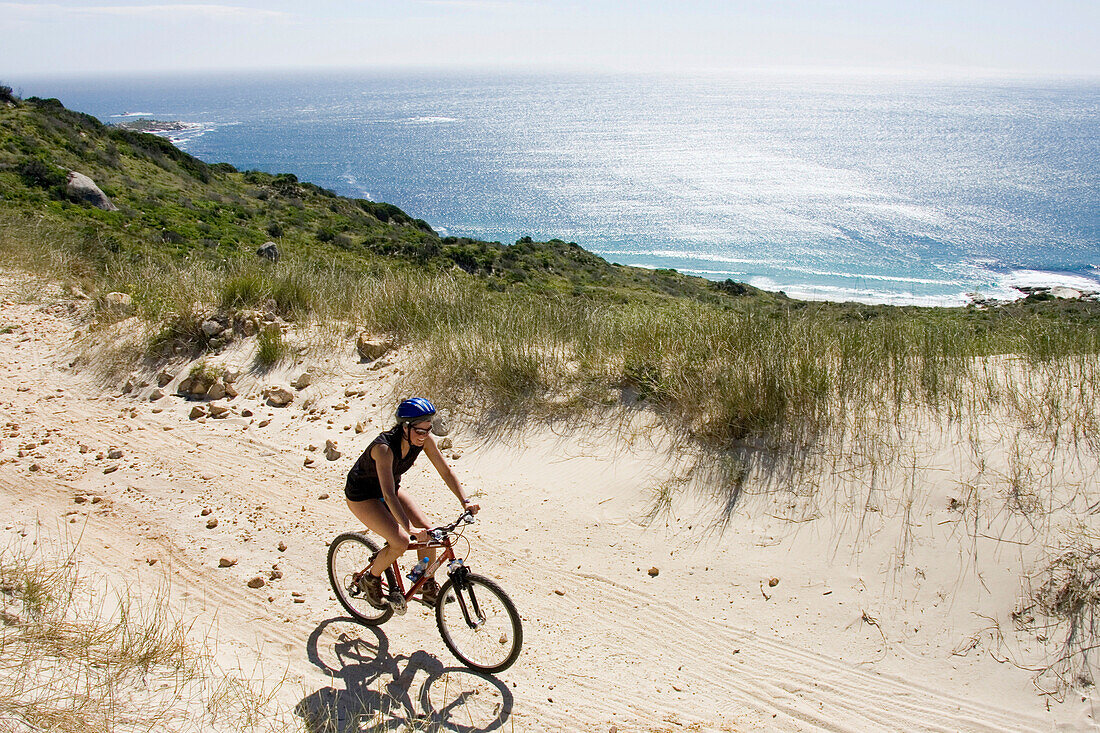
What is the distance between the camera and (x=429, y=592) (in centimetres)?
439

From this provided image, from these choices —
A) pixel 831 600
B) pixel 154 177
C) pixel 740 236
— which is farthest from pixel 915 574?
pixel 740 236

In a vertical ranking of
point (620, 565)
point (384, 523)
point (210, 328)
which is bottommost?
point (620, 565)

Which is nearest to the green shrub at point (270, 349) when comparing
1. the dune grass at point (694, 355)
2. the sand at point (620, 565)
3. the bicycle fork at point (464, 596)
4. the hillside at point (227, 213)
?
the dune grass at point (694, 355)

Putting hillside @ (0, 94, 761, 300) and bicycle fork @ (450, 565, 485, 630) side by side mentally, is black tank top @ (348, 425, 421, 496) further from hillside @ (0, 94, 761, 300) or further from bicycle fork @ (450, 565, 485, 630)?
hillside @ (0, 94, 761, 300)

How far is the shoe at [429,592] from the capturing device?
4359mm

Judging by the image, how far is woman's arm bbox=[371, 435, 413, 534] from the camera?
4.00 meters

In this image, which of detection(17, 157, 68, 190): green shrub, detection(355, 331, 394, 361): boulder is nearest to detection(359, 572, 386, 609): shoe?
detection(355, 331, 394, 361): boulder

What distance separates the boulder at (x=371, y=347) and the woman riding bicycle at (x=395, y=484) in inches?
195

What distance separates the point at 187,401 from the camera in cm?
832

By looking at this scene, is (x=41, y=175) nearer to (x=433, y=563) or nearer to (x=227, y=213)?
(x=227, y=213)

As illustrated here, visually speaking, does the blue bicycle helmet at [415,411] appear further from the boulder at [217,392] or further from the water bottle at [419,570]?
the boulder at [217,392]

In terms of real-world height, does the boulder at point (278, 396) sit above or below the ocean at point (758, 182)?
below

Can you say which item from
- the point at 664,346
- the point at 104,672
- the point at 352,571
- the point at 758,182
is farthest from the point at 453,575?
the point at 758,182

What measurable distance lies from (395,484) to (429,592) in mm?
815
